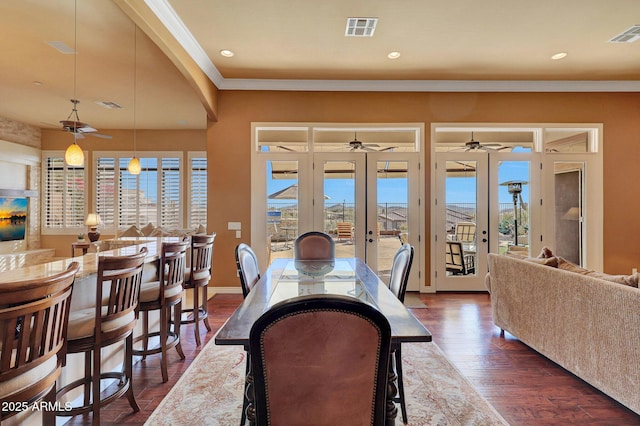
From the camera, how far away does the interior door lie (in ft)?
16.1

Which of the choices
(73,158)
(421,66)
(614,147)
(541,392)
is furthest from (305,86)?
(614,147)

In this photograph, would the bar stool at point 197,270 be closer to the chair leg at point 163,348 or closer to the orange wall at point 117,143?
the chair leg at point 163,348

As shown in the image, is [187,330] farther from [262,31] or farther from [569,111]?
[569,111]

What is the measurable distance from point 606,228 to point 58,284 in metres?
6.67

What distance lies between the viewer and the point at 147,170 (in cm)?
732

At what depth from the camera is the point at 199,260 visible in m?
3.12

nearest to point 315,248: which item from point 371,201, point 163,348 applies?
point 163,348

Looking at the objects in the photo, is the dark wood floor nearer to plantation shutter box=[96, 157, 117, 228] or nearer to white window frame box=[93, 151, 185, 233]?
white window frame box=[93, 151, 185, 233]

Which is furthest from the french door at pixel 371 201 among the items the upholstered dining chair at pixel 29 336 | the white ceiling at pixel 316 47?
the upholstered dining chair at pixel 29 336

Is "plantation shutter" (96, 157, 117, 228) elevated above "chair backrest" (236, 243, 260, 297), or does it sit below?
above

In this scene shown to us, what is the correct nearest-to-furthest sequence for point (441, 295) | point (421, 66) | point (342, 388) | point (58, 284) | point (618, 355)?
1. point (342, 388)
2. point (58, 284)
3. point (618, 355)
4. point (421, 66)
5. point (441, 295)

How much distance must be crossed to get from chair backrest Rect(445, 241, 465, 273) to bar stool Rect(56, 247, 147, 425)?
4402 mm

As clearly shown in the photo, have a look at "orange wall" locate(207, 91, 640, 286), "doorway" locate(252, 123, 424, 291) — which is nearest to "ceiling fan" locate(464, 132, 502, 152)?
"orange wall" locate(207, 91, 640, 286)

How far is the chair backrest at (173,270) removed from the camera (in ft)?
8.16
